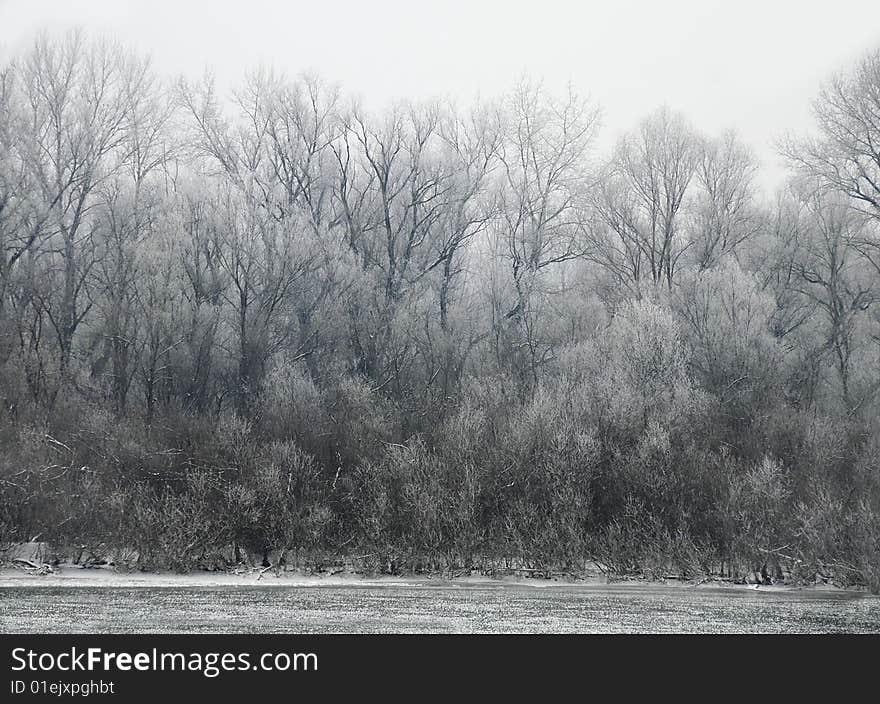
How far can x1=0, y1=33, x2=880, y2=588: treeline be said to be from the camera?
28891mm

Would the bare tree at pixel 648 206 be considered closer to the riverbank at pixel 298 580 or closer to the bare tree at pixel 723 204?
the bare tree at pixel 723 204

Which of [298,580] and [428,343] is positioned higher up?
[428,343]

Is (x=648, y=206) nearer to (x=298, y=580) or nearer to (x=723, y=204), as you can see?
(x=723, y=204)

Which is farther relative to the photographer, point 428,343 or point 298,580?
point 428,343

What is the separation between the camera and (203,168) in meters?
48.2

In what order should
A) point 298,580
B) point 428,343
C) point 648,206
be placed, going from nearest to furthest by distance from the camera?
point 298,580
point 428,343
point 648,206

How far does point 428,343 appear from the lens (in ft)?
139

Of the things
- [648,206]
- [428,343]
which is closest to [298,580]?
[428,343]

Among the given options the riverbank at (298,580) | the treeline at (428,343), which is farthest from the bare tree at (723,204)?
the riverbank at (298,580)

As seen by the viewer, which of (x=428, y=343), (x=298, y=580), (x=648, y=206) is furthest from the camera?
Result: (x=648, y=206)

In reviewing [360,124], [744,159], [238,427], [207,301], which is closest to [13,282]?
[207,301]

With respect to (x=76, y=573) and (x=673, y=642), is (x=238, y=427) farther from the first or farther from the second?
(x=673, y=642)

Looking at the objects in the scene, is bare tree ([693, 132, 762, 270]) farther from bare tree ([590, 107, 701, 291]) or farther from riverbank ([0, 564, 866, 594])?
riverbank ([0, 564, 866, 594])

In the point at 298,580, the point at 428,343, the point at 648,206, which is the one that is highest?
the point at 648,206
